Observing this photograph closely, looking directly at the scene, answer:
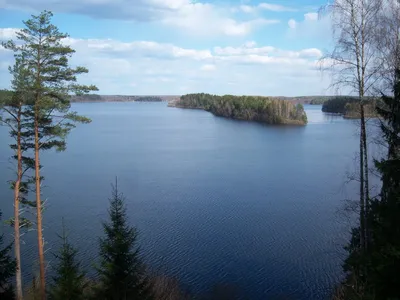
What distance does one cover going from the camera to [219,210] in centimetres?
1953

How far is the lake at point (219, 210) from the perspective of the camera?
531 inches

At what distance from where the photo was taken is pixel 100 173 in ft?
89.7

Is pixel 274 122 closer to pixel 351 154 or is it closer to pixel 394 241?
pixel 351 154

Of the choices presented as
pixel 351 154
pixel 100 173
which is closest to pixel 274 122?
pixel 351 154

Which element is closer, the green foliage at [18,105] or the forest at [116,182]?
the forest at [116,182]

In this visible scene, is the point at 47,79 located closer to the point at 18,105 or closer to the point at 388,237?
the point at 18,105

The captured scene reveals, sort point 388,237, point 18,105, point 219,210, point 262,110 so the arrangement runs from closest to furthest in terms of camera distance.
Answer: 1. point 388,237
2. point 18,105
3. point 219,210
4. point 262,110

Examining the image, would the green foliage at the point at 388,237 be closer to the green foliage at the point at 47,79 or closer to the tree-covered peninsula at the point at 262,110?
the green foliage at the point at 47,79

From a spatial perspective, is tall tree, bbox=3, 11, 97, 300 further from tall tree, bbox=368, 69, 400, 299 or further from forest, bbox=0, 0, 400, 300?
tall tree, bbox=368, 69, 400, 299

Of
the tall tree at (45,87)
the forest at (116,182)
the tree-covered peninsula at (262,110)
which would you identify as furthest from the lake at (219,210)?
the tree-covered peninsula at (262,110)

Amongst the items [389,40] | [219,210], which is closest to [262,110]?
[219,210]

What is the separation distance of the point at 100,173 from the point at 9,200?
8101 millimetres

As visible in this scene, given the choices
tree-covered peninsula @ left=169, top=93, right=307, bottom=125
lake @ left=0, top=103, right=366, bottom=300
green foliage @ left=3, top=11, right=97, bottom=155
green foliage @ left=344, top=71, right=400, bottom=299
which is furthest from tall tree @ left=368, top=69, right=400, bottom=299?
tree-covered peninsula @ left=169, top=93, right=307, bottom=125

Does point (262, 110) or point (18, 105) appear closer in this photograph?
point (18, 105)
